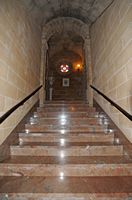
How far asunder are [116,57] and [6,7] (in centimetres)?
173

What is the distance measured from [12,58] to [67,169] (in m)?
1.69

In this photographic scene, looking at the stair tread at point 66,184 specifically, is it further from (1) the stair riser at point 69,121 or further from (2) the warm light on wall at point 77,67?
(2) the warm light on wall at point 77,67

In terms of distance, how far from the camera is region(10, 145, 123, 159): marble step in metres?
2.12

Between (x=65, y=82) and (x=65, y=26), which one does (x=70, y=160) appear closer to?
(x=65, y=26)

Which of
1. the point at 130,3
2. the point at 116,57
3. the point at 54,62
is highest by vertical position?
the point at 54,62

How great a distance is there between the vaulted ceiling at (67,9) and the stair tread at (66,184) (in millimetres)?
2866

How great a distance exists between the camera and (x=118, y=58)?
2.53 metres

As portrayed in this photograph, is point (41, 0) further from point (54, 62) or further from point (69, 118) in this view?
point (54, 62)

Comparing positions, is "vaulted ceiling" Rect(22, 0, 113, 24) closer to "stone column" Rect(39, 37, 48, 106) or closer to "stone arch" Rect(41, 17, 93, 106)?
"stone arch" Rect(41, 17, 93, 106)

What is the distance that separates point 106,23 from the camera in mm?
3211

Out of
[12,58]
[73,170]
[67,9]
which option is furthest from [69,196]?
[67,9]

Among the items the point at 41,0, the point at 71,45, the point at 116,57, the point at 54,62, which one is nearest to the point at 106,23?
the point at 116,57

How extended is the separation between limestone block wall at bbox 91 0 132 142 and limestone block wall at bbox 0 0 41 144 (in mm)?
1539

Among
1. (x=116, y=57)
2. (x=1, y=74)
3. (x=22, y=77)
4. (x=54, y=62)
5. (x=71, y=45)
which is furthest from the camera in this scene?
(x=54, y=62)
